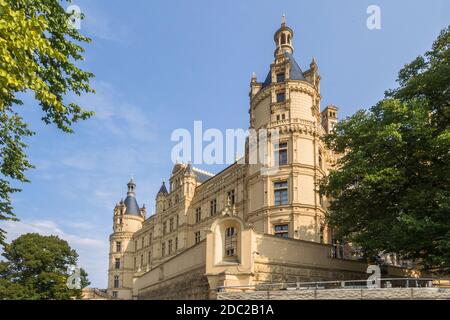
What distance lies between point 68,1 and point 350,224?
20194 mm

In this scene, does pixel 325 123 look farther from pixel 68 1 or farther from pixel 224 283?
pixel 68 1

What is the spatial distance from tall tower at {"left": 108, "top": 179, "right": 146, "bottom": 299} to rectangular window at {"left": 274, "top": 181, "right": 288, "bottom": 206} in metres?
49.8

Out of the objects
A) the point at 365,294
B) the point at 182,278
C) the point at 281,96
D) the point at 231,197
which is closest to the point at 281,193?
the point at 281,96

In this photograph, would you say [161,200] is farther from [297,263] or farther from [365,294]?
[365,294]

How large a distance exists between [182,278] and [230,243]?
660 centimetres

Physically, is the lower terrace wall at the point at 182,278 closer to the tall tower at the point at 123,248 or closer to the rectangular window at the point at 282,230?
the rectangular window at the point at 282,230

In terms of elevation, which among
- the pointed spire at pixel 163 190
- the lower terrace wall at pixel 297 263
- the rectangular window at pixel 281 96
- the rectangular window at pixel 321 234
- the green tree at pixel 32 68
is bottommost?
the lower terrace wall at pixel 297 263

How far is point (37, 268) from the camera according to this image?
5175cm

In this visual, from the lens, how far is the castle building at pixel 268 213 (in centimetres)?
2942

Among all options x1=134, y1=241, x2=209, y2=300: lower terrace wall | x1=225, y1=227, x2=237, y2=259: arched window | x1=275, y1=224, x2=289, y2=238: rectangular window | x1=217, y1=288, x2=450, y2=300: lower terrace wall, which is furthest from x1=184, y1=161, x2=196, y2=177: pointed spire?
x1=217, y1=288, x2=450, y2=300: lower terrace wall

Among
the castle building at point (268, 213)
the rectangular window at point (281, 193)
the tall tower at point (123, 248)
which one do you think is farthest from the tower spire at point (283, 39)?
the tall tower at point (123, 248)
